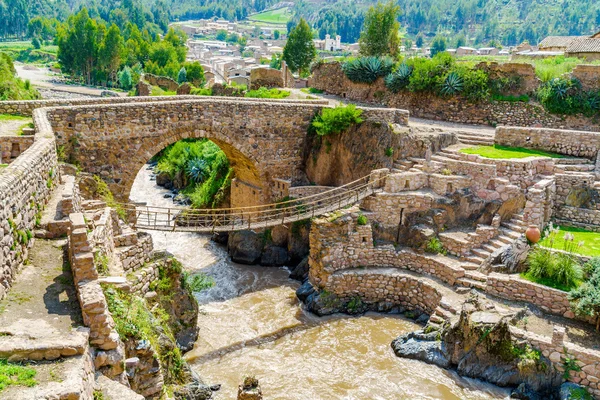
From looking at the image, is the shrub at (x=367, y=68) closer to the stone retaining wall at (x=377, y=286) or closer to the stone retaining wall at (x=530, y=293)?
the stone retaining wall at (x=377, y=286)

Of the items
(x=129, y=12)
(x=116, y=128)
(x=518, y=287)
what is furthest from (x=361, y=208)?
(x=129, y=12)

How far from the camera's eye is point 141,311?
10.3 meters

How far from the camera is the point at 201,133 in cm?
1955

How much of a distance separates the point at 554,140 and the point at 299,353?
12735mm

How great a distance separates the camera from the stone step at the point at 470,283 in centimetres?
1636

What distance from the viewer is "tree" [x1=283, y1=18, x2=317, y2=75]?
44.8 m

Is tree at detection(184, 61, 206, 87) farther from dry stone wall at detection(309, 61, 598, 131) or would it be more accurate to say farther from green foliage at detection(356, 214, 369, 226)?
green foliage at detection(356, 214, 369, 226)

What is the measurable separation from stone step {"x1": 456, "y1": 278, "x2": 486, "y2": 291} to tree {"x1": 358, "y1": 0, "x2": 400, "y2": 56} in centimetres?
2113

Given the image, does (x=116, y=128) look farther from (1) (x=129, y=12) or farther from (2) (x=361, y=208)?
(1) (x=129, y=12)

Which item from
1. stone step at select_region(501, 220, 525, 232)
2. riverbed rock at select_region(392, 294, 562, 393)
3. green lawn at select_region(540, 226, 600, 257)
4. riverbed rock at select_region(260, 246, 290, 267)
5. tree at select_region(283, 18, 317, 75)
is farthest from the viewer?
tree at select_region(283, 18, 317, 75)

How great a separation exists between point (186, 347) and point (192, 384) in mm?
2983

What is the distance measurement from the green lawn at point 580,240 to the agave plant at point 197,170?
1824 cm

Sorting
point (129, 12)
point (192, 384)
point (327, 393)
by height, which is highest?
point (129, 12)

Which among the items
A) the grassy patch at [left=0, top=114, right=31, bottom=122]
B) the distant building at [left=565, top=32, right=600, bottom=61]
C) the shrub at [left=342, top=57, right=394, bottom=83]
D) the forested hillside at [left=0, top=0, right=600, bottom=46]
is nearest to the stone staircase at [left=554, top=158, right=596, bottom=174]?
the distant building at [left=565, top=32, right=600, bottom=61]
